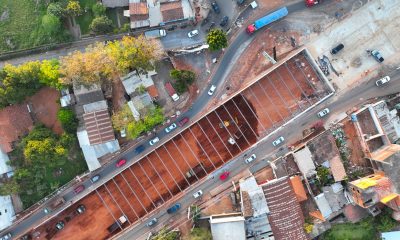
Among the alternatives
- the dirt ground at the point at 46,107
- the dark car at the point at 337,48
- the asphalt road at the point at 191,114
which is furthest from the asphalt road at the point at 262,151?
the dirt ground at the point at 46,107

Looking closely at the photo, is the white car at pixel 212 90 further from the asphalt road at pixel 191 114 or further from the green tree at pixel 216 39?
the green tree at pixel 216 39

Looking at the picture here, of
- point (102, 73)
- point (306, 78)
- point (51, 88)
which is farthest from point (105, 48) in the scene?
point (306, 78)

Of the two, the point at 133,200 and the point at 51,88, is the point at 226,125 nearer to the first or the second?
the point at 133,200

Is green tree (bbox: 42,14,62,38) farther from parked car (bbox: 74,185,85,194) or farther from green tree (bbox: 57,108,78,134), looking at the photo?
parked car (bbox: 74,185,85,194)

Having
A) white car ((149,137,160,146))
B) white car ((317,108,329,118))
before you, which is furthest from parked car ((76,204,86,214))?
white car ((317,108,329,118))

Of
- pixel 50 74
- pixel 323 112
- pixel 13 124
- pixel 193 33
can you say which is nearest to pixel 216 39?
pixel 193 33

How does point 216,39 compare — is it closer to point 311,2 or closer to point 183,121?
point 183,121
